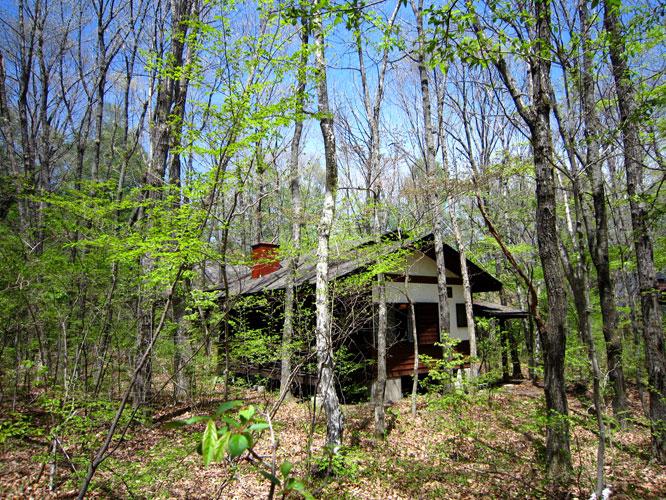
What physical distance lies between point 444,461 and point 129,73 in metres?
14.7

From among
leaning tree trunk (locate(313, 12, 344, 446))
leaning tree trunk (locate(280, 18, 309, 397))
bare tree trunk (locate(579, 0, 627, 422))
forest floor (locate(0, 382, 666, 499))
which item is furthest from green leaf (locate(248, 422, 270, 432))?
bare tree trunk (locate(579, 0, 627, 422))

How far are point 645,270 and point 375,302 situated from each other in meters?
6.65

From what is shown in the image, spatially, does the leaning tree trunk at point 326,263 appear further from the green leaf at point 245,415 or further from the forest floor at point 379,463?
the green leaf at point 245,415

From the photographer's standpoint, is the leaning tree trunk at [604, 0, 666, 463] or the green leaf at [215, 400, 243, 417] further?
the leaning tree trunk at [604, 0, 666, 463]

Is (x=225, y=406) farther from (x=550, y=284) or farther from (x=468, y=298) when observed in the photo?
(x=468, y=298)

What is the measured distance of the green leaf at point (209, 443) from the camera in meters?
1.16

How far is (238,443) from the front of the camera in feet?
3.75

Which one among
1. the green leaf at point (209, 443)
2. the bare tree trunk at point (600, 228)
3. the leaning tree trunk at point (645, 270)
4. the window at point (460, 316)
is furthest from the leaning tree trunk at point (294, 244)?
the window at point (460, 316)

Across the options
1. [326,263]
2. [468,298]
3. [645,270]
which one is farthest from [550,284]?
[468,298]

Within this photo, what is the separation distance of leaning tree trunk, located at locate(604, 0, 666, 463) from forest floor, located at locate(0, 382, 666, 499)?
43cm

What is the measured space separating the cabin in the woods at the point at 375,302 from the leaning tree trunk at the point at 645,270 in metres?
4.66

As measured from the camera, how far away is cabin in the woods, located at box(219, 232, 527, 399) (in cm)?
970

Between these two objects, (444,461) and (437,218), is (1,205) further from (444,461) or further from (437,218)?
(444,461)

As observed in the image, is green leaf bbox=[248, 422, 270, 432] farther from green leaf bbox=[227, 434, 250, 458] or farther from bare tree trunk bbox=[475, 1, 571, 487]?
bare tree trunk bbox=[475, 1, 571, 487]
